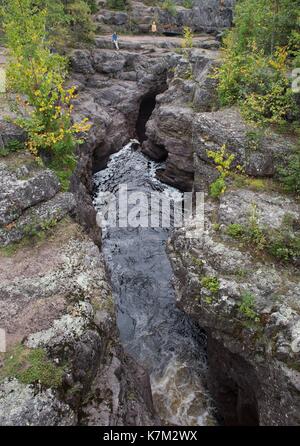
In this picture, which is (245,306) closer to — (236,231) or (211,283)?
(211,283)

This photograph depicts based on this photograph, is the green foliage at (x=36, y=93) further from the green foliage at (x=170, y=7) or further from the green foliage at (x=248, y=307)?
the green foliage at (x=170, y=7)

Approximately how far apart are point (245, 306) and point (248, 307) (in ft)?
0.31

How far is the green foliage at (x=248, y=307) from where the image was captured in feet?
33.5

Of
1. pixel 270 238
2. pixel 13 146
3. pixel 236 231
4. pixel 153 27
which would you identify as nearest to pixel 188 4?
pixel 153 27

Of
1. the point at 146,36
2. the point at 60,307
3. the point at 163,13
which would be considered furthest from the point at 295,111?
the point at 163,13

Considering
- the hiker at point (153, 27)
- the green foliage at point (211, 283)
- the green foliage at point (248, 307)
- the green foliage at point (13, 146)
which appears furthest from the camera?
the hiker at point (153, 27)

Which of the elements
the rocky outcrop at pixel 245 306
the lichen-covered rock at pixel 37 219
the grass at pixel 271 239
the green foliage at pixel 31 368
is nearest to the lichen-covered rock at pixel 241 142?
the rocky outcrop at pixel 245 306

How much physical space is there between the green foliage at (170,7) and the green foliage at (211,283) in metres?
39.9

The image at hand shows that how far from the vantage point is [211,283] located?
11.1 meters

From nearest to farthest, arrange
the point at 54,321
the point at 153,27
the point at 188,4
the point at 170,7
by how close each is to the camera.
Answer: the point at 54,321 → the point at 153,27 → the point at 170,7 → the point at 188,4

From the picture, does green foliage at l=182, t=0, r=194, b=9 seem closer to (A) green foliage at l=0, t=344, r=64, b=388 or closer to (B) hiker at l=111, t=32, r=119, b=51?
(B) hiker at l=111, t=32, r=119, b=51

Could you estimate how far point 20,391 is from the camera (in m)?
8.51

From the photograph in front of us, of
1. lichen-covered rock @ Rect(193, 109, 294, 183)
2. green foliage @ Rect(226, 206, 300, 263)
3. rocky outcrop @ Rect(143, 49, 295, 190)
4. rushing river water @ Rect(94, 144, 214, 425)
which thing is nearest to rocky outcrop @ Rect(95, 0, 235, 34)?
rocky outcrop @ Rect(143, 49, 295, 190)

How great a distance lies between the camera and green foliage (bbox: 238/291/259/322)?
1021 centimetres
